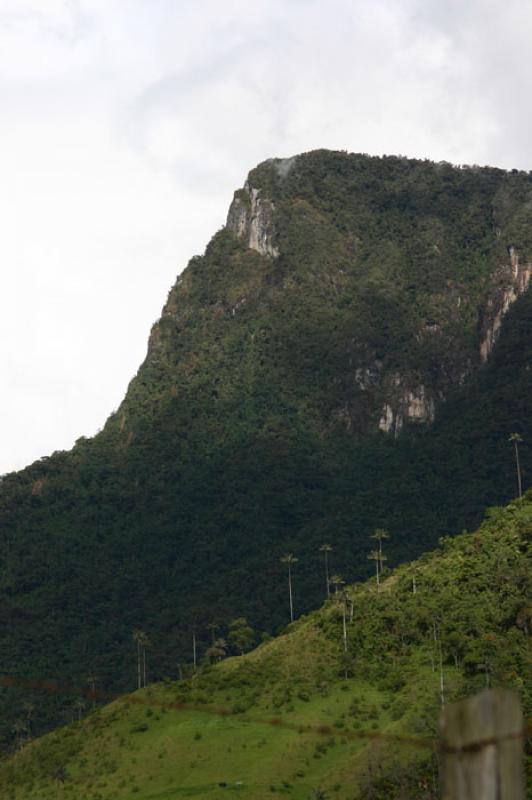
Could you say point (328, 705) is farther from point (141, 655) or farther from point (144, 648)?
point (144, 648)

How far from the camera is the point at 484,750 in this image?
228 inches

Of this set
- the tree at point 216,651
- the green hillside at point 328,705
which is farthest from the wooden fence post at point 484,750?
the tree at point 216,651

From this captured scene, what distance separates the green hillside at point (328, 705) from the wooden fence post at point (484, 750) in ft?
247

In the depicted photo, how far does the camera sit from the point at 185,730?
10581 cm

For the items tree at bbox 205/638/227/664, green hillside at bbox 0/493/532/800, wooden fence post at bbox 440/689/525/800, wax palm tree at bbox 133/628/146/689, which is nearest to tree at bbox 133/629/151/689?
wax palm tree at bbox 133/628/146/689

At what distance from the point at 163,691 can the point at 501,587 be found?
30677mm

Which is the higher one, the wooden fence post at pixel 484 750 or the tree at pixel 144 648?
the tree at pixel 144 648

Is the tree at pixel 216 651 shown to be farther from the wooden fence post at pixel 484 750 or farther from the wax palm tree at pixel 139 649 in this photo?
the wooden fence post at pixel 484 750

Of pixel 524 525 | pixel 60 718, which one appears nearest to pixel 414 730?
pixel 524 525

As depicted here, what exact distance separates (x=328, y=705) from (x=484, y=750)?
10243cm

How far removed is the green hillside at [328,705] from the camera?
91750 millimetres

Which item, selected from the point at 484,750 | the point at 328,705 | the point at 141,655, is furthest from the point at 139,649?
the point at 484,750

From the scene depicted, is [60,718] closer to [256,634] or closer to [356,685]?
[256,634]

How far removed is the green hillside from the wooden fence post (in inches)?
2968
